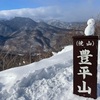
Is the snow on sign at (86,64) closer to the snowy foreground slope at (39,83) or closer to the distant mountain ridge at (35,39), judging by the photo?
the snowy foreground slope at (39,83)

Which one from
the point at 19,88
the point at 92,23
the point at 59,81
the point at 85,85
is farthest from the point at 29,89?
the point at 92,23

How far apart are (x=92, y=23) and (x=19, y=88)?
73.7 inches

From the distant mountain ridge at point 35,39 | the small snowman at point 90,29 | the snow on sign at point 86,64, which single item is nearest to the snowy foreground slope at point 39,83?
the snow on sign at point 86,64

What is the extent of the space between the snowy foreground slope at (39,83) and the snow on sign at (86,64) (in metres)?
0.20

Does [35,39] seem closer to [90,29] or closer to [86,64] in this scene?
[90,29]

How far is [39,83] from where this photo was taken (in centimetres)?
611

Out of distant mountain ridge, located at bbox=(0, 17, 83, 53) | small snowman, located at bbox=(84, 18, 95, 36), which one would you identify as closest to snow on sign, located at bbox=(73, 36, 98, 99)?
small snowman, located at bbox=(84, 18, 95, 36)

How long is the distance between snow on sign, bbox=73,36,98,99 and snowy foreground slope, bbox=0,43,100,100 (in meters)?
0.20

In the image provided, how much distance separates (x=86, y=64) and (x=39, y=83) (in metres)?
1.06

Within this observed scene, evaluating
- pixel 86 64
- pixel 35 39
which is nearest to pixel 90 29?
pixel 86 64

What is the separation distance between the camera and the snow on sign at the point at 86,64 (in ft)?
18.6

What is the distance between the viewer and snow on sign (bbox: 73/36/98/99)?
18.6 feet

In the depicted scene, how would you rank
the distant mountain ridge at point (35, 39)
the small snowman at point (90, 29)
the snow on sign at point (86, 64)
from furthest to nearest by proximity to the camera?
1. the distant mountain ridge at point (35, 39)
2. the small snowman at point (90, 29)
3. the snow on sign at point (86, 64)

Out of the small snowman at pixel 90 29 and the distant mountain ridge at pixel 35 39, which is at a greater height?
the distant mountain ridge at pixel 35 39
